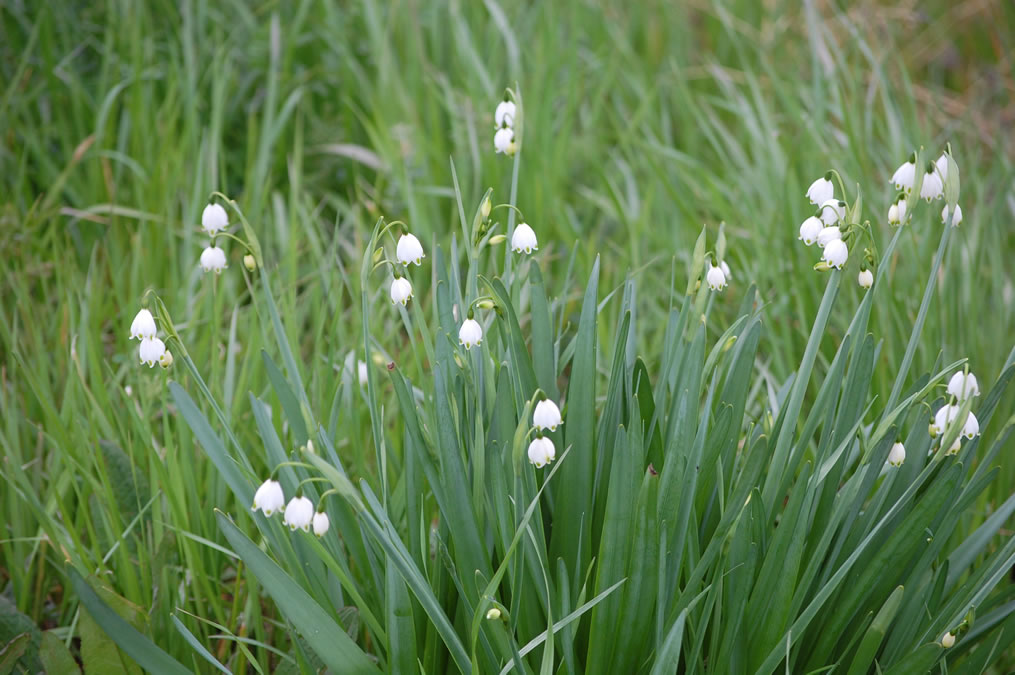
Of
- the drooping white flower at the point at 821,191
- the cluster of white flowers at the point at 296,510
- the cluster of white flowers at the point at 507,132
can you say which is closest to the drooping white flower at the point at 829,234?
the drooping white flower at the point at 821,191

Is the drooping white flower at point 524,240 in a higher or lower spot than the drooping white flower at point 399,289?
higher

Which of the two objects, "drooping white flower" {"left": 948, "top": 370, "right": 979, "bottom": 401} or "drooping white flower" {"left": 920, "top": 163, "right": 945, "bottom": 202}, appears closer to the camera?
"drooping white flower" {"left": 948, "top": 370, "right": 979, "bottom": 401}

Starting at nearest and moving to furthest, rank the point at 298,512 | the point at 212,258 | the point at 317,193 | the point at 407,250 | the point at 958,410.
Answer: the point at 298,512
the point at 958,410
the point at 407,250
the point at 212,258
the point at 317,193

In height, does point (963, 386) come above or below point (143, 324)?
below

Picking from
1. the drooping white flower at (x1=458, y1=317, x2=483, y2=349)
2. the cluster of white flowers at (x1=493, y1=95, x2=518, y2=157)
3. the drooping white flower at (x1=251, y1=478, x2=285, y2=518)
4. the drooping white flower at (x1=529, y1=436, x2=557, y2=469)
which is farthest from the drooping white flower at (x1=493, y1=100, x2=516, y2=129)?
the drooping white flower at (x1=251, y1=478, x2=285, y2=518)

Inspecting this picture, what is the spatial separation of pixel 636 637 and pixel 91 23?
3526 mm

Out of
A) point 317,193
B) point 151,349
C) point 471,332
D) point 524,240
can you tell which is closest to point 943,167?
point 524,240

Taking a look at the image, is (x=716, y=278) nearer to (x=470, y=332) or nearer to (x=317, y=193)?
(x=470, y=332)

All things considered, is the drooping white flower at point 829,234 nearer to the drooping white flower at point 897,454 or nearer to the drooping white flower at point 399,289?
the drooping white flower at point 897,454

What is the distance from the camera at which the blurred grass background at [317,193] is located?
2012 millimetres

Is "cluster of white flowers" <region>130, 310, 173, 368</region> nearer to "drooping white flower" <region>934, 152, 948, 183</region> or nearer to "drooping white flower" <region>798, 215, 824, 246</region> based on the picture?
"drooping white flower" <region>798, 215, 824, 246</region>

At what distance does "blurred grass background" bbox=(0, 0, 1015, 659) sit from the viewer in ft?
6.60

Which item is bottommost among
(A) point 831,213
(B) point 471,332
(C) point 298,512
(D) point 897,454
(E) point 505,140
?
(D) point 897,454

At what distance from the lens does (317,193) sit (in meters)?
3.57
